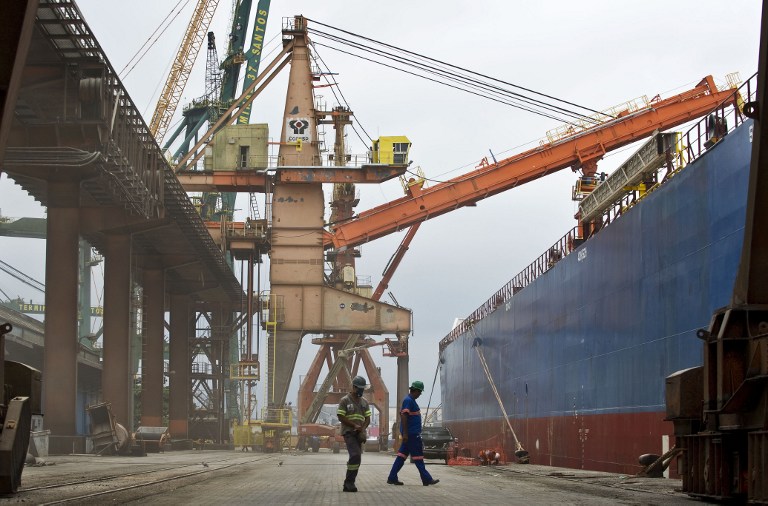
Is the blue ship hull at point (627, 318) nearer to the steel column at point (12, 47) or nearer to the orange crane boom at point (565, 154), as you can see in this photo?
the orange crane boom at point (565, 154)

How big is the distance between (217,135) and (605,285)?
23474 mm

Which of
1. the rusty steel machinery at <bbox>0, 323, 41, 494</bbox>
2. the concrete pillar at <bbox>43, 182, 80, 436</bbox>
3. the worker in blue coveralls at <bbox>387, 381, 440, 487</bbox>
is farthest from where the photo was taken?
the concrete pillar at <bbox>43, 182, 80, 436</bbox>

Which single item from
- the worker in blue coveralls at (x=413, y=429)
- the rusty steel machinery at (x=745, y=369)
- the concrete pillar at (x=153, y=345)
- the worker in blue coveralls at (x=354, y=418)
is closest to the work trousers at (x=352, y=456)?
the worker in blue coveralls at (x=354, y=418)

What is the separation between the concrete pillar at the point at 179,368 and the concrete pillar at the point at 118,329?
18113 mm

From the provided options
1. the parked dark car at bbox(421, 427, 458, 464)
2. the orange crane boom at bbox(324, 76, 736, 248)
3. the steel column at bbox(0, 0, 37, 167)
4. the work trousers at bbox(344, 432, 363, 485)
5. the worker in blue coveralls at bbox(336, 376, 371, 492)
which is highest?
the orange crane boom at bbox(324, 76, 736, 248)

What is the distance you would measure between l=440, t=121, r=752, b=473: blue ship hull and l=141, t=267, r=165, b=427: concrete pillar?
62.5ft

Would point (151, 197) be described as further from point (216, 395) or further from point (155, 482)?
point (216, 395)

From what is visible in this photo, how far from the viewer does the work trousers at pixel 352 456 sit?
46.9ft

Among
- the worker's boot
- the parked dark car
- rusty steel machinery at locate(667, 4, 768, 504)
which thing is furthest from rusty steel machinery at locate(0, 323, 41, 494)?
the parked dark car

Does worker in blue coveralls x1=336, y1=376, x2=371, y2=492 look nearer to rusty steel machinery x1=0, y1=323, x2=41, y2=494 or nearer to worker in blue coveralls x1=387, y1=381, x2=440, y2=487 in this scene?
worker in blue coveralls x1=387, y1=381, x2=440, y2=487

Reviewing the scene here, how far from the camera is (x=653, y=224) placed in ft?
79.4

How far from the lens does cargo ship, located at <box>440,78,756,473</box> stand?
1950cm

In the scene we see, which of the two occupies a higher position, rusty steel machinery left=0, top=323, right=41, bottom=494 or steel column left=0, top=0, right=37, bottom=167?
steel column left=0, top=0, right=37, bottom=167

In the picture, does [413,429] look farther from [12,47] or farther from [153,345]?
[153,345]
